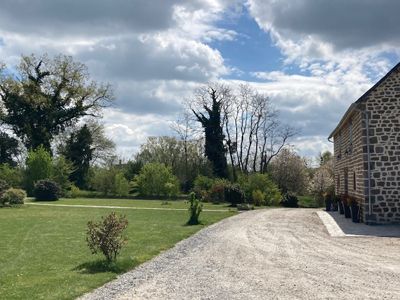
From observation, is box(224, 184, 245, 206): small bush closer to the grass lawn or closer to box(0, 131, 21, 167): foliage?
the grass lawn

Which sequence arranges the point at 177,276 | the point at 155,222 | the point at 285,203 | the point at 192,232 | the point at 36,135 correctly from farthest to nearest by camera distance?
1. the point at 36,135
2. the point at 285,203
3. the point at 155,222
4. the point at 192,232
5. the point at 177,276

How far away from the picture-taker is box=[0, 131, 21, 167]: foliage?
52.7 meters

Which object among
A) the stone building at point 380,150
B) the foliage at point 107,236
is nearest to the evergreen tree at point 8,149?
the stone building at point 380,150

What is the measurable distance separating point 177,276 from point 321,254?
13.3 ft

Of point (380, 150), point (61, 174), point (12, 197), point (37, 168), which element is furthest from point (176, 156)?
point (380, 150)

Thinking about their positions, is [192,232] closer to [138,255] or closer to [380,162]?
[138,255]

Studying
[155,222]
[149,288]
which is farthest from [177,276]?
[155,222]

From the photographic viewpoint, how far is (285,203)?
123 feet

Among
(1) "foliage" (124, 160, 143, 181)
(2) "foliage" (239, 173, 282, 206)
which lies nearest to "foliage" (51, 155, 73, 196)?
(1) "foliage" (124, 160, 143, 181)

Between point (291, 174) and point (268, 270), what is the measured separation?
1562 inches

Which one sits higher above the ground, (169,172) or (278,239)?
(169,172)

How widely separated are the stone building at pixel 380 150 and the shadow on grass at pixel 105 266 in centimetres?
1141

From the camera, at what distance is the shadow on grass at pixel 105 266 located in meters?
9.83

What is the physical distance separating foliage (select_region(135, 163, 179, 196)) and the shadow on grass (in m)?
32.3
